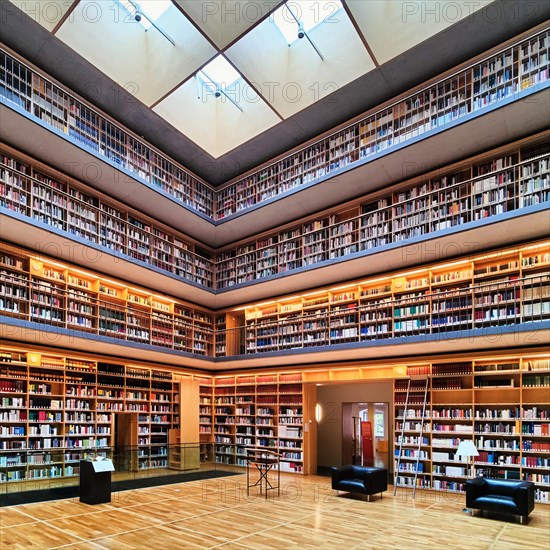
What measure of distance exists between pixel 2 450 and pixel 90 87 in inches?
263

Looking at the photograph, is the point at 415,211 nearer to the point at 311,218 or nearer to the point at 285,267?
the point at 311,218

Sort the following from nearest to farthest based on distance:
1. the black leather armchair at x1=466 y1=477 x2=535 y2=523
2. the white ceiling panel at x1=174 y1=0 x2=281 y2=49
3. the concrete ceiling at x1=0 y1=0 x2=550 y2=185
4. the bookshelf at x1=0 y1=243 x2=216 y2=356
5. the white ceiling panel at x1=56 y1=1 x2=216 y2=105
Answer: the black leather armchair at x1=466 y1=477 x2=535 y2=523 → the white ceiling panel at x1=174 y1=0 x2=281 y2=49 → the concrete ceiling at x1=0 y1=0 x2=550 y2=185 → the white ceiling panel at x1=56 y1=1 x2=216 y2=105 → the bookshelf at x1=0 y1=243 x2=216 y2=356

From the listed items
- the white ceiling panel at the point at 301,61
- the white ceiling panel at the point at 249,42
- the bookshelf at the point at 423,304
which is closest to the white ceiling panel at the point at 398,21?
the white ceiling panel at the point at 249,42

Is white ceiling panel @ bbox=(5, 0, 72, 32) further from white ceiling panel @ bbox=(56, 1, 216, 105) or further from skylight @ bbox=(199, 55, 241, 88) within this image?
skylight @ bbox=(199, 55, 241, 88)

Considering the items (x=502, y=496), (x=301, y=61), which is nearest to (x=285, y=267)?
(x=301, y=61)

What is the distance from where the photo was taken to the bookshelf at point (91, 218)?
8703 millimetres

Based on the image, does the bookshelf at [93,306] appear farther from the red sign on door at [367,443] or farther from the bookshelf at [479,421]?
the bookshelf at [479,421]

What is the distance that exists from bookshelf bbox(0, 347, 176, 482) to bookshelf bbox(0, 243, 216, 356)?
0.73 meters

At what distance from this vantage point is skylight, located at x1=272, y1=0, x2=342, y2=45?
29.6 feet

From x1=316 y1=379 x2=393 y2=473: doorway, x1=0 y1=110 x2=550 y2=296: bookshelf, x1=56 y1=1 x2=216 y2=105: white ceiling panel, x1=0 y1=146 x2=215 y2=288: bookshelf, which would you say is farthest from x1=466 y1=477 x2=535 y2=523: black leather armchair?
x1=56 y1=1 x2=216 y2=105: white ceiling panel

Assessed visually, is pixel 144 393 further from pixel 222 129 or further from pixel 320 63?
pixel 320 63

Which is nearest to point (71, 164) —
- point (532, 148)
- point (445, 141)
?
point (445, 141)

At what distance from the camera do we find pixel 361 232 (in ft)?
34.0

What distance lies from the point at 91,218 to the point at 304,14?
18.9ft
